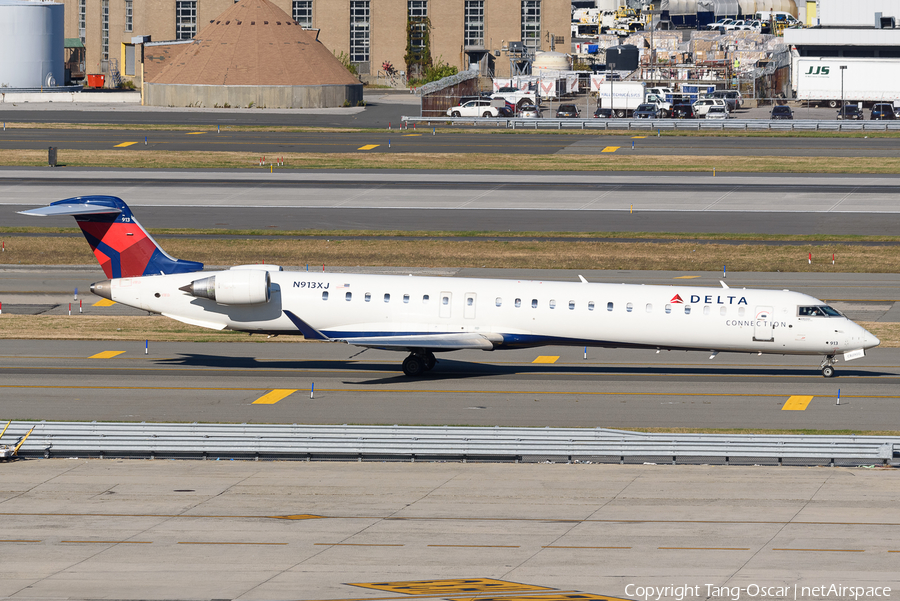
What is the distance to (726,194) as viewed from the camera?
69812mm

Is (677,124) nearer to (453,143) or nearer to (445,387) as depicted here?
(453,143)

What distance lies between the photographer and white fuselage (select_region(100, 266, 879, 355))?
115 ft

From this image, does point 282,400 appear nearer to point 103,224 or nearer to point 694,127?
point 103,224

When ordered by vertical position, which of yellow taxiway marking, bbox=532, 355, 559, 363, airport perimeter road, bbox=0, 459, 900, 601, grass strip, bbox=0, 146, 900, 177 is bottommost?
airport perimeter road, bbox=0, 459, 900, 601

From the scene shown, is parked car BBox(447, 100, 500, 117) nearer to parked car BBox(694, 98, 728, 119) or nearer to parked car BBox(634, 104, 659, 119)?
parked car BBox(634, 104, 659, 119)

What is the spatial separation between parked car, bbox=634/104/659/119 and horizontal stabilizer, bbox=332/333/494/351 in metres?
75.8

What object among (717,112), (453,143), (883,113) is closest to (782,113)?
(717,112)

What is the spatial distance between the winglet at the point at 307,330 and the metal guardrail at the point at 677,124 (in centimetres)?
6797

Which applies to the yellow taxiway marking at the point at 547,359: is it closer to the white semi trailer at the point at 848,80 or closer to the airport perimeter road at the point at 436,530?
the airport perimeter road at the point at 436,530

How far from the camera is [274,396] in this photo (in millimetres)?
33938

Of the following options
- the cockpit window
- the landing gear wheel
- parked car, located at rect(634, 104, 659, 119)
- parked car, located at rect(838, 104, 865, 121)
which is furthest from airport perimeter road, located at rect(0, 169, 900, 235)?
parked car, located at rect(838, 104, 865, 121)

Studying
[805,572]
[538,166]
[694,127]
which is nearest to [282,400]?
[805,572]

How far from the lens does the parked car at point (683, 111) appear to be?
10719 cm

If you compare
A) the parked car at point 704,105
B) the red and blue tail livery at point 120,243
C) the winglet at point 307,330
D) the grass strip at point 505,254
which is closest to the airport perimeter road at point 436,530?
the winglet at point 307,330
